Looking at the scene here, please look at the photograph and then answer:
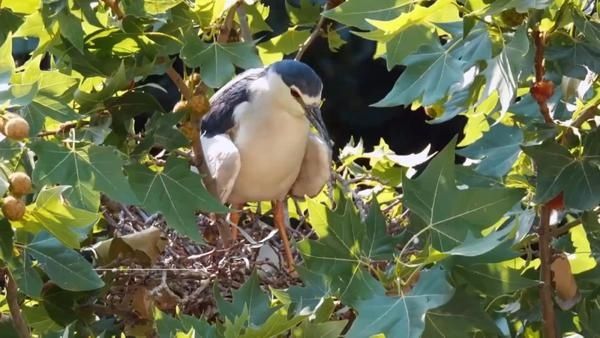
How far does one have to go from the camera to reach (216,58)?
1.46 metres

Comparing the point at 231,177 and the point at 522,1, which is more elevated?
the point at 522,1

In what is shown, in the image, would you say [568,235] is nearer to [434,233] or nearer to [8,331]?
[434,233]

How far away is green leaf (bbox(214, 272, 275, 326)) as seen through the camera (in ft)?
3.96

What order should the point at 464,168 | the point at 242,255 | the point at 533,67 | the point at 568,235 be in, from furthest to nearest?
1. the point at 242,255
2. the point at 568,235
3. the point at 464,168
4. the point at 533,67

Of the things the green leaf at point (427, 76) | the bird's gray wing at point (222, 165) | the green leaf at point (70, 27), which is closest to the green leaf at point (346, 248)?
the green leaf at point (427, 76)

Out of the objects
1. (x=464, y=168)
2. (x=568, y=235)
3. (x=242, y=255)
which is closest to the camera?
(x=464, y=168)

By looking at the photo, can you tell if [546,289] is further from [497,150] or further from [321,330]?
[321,330]

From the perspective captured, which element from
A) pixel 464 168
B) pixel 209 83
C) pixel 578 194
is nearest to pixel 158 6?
pixel 209 83

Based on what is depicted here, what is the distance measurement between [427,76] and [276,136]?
2.24ft

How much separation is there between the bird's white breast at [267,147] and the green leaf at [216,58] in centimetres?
44

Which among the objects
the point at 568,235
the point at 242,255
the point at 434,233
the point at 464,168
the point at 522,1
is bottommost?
the point at 242,255

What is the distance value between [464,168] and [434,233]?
0.89 feet

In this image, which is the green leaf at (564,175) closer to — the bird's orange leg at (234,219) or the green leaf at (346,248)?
the green leaf at (346,248)

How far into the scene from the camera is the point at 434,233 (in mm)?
1168
